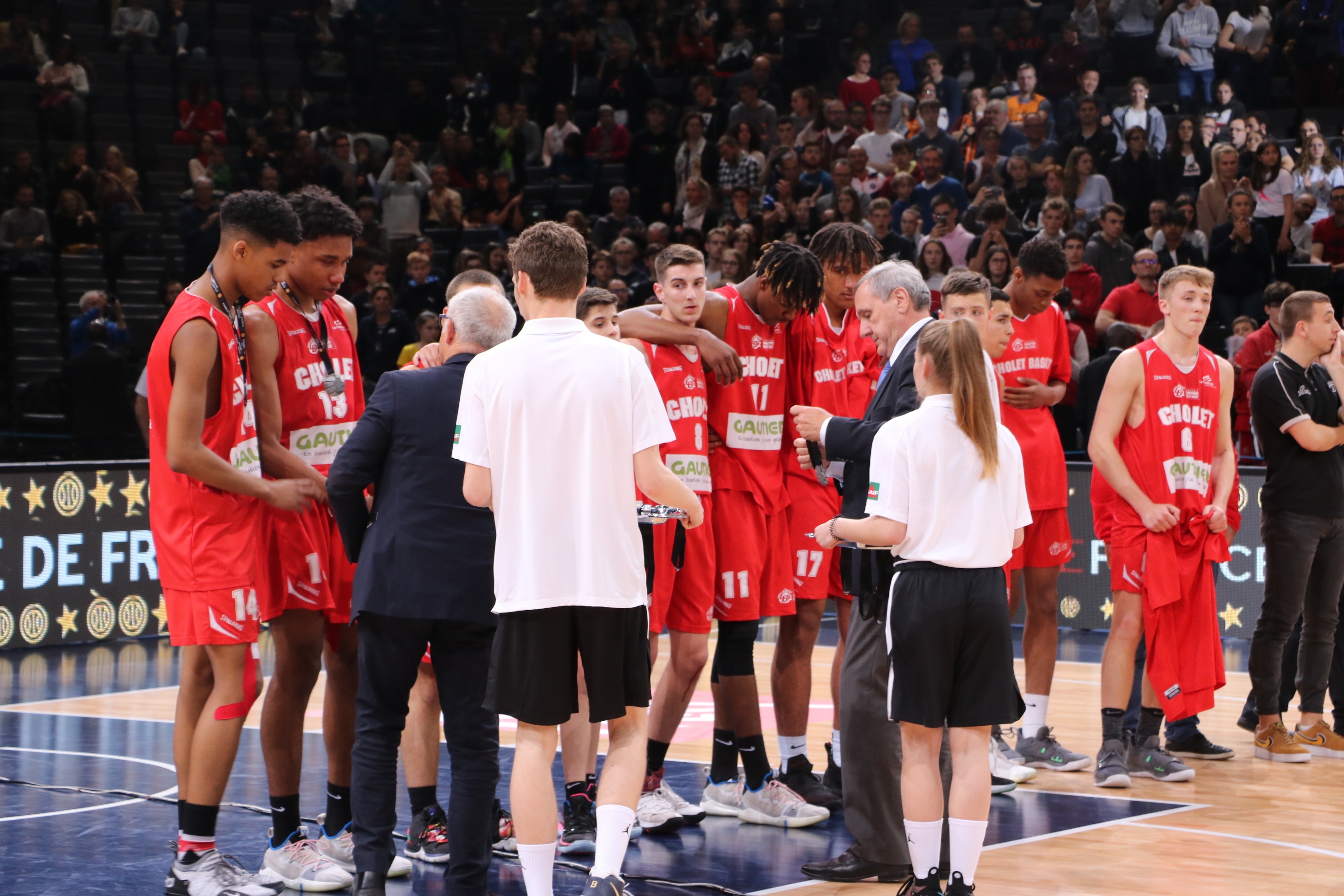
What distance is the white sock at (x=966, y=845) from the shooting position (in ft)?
15.4

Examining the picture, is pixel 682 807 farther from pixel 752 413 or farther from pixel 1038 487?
pixel 1038 487

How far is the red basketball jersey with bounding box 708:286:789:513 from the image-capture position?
247 inches

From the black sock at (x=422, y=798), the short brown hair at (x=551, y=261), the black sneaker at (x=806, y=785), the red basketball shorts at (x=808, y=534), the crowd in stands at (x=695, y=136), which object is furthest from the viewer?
the crowd in stands at (x=695, y=136)

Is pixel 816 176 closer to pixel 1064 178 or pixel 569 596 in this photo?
pixel 1064 178

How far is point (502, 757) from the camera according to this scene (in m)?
7.39

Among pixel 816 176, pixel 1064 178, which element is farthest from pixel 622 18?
pixel 1064 178

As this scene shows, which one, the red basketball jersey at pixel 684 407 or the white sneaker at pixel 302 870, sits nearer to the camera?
the white sneaker at pixel 302 870

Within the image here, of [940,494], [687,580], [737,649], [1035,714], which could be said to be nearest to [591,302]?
[687,580]

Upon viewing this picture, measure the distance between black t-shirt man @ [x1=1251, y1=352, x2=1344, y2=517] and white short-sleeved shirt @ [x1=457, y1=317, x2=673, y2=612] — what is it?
14.3 feet

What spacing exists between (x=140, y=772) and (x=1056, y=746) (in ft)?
13.9

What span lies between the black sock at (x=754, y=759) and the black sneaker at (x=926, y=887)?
1.46 metres

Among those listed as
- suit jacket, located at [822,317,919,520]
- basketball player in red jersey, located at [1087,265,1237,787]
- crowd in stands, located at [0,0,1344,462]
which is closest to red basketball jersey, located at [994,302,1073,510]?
basketball player in red jersey, located at [1087,265,1237,787]

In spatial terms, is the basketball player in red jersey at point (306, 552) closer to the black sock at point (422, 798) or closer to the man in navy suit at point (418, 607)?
the black sock at point (422, 798)

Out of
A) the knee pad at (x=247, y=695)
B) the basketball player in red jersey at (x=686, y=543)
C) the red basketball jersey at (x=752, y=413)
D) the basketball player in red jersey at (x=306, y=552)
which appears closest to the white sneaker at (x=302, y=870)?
the basketball player in red jersey at (x=306, y=552)
